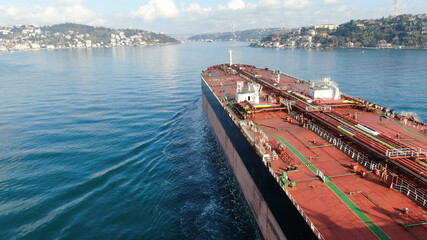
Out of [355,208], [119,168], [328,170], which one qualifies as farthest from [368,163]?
[119,168]

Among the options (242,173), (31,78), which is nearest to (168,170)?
(242,173)

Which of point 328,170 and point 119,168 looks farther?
point 119,168

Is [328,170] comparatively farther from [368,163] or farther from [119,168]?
[119,168]

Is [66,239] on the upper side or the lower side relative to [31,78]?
lower

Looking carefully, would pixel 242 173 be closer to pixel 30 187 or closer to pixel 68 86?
pixel 30 187

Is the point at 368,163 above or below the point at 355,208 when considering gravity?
above

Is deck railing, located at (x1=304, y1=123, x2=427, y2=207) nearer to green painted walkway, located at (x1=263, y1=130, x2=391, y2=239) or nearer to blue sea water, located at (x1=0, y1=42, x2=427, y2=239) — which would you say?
green painted walkway, located at (x1=263, y1=130, x2=391, y2=239)

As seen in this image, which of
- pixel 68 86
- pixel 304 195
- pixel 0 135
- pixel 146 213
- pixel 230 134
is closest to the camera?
pixel 304 195

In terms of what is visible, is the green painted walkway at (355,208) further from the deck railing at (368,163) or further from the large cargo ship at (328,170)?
the deck railing at (368,163)

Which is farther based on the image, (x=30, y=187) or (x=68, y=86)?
(x=68, y=86)
